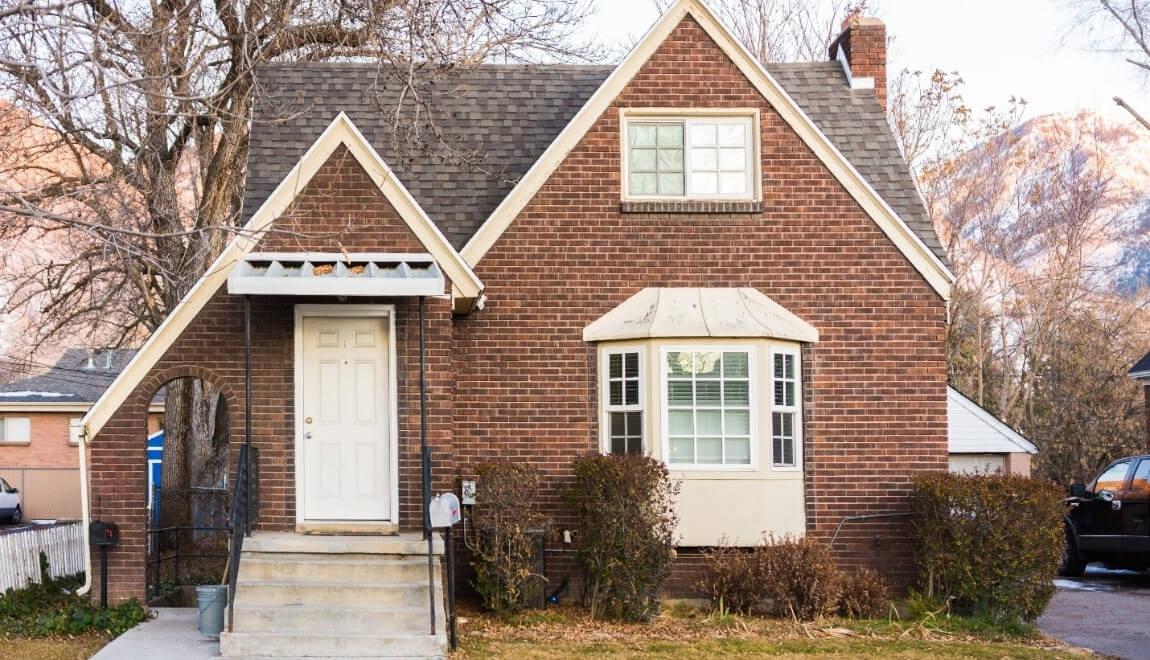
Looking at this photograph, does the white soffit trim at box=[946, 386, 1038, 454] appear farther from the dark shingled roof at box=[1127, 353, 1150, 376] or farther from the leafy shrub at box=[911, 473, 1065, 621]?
the leafy shrub at box=[911, 473, 1065, 621]

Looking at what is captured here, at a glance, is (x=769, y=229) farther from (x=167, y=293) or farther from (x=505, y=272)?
(x=167, y=293)

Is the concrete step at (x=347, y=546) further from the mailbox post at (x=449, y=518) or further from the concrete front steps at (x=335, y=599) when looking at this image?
the mailbox post at (x=449, y=518)

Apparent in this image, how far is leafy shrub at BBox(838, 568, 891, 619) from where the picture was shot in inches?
513

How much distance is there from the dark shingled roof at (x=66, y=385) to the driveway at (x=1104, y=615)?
102 feet

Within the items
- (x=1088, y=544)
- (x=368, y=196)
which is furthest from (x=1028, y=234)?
(x=368, y=196)

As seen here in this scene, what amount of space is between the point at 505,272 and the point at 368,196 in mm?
2077

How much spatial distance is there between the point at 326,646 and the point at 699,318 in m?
5.45

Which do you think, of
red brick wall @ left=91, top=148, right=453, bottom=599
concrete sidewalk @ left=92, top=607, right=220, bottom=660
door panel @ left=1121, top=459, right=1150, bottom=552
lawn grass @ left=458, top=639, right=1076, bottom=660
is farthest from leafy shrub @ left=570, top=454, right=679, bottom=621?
door panel @ left=1121, top=459, right=1150, bottom=552

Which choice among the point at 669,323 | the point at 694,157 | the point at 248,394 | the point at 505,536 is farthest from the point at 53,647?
the point at 694,157

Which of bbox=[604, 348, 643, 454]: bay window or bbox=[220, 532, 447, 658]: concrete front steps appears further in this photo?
bbox=[604, 348, 643, 454]: bay window

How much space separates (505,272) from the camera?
14219 millimetres

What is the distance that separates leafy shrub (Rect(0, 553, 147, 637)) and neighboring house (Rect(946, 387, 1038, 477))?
1565 centimetres

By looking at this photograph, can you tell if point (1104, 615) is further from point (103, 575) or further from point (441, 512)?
point (103, 575)

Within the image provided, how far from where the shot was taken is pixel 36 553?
15.0 meters
